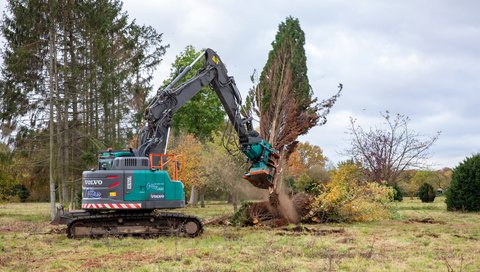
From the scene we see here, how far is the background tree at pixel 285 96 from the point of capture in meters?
20.6

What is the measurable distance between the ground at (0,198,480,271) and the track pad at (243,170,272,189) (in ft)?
4.57

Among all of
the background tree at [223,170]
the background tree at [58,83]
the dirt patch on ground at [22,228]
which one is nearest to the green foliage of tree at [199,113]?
the background tree at [223,170]

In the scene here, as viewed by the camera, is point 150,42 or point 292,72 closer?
point 292,72

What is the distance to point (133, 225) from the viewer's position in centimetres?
1430

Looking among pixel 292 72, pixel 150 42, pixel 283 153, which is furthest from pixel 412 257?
pixel 150 42

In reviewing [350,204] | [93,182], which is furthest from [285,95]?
[93,182]

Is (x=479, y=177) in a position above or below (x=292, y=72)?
below

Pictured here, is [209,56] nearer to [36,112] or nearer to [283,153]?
[283,153]

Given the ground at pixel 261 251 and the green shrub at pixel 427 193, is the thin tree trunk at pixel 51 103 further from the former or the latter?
the green shrub at pixel 427 193

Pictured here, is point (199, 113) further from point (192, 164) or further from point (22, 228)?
point (22, 228)

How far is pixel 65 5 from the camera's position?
24.7 metres

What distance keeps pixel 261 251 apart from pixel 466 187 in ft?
61.0

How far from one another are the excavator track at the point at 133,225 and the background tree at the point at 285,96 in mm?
5514

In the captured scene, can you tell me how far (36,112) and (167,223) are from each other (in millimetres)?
13469
